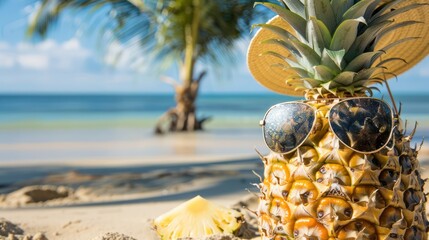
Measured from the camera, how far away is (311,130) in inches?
81.7

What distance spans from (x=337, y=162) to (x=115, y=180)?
4078 millimetres

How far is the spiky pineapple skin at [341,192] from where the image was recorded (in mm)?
2004

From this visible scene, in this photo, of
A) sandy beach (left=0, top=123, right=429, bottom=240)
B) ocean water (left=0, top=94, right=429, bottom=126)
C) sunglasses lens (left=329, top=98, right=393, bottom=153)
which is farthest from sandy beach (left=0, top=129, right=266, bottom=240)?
ocean water (left=0, top=94, right=429, bottom=126)

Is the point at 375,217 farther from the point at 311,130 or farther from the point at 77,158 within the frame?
the point at 77,158

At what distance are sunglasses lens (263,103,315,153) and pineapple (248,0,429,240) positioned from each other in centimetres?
3

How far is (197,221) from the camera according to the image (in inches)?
112

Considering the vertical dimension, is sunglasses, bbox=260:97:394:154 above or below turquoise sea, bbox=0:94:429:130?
above

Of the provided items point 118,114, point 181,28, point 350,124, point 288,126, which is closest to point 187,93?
point 181,28

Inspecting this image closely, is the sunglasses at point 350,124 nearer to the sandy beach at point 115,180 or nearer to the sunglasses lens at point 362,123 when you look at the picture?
the sunglasses lens at point 362,123

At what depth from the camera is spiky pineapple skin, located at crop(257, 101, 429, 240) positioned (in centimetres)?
200

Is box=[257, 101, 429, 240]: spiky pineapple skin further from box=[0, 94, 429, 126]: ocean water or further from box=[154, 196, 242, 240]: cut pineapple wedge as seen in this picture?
box=[0, 94, 429, 126]: ocean water

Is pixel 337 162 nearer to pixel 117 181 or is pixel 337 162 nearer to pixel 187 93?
pixel 117 181

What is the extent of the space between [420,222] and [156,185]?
11.4 feet

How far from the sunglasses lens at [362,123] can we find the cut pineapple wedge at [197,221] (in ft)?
3.40
